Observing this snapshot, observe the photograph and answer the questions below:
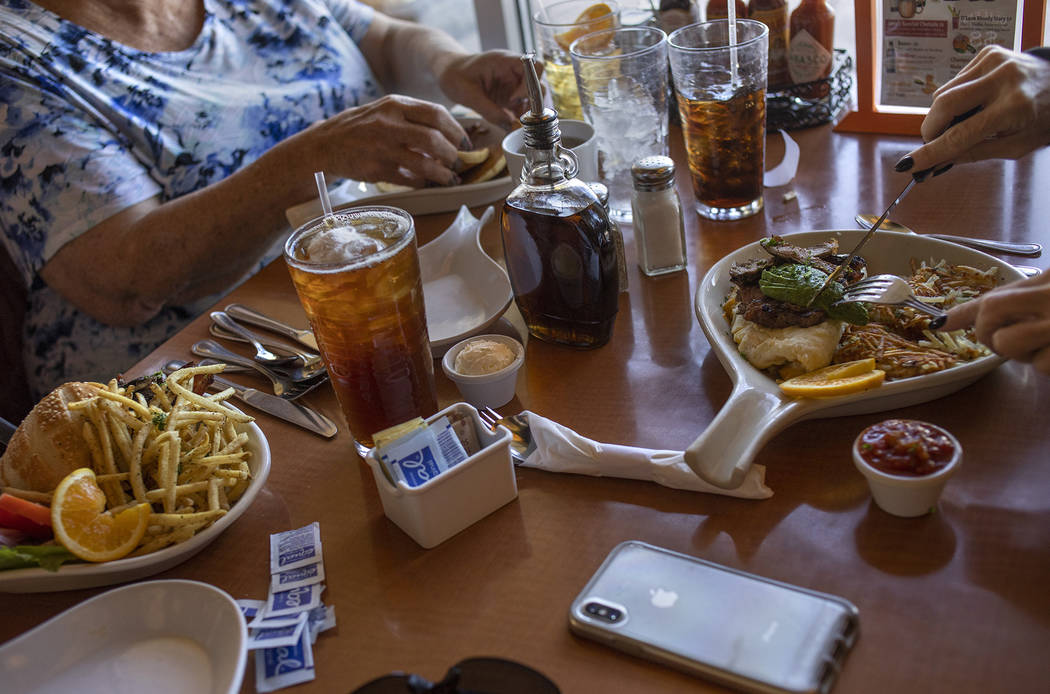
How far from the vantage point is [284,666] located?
87cm

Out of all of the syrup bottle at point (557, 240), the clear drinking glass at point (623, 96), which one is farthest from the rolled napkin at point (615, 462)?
the clear drinking glass at point (623, 96)

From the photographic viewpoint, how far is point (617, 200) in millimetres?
1706

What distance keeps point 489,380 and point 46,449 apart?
0.55 m

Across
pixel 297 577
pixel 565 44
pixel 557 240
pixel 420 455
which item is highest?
pixel 565 44

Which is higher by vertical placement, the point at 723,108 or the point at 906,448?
the point at 723,108

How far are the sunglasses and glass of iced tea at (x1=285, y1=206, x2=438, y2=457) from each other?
404 millimetres

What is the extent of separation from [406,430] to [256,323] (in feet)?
2.04

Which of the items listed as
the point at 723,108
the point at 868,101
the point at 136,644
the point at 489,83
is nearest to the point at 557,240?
the point at 723,108

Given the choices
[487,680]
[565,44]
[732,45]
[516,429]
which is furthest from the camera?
[565,44]

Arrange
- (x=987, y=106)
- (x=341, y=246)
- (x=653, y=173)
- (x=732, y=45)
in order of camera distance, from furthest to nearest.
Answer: (x=732, y=45), (x=653, y=173), (x=987, y=106), (x=341, y=246)

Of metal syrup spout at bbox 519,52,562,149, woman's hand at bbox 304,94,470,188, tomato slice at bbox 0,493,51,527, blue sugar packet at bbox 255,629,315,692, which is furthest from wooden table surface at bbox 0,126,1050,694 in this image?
woman's hand at bbox 304,94,470,188

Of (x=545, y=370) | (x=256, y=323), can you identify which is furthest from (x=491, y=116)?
(x=545, y=370)

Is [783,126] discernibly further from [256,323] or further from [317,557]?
[317,557]

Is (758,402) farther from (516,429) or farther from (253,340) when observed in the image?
(253,340)
